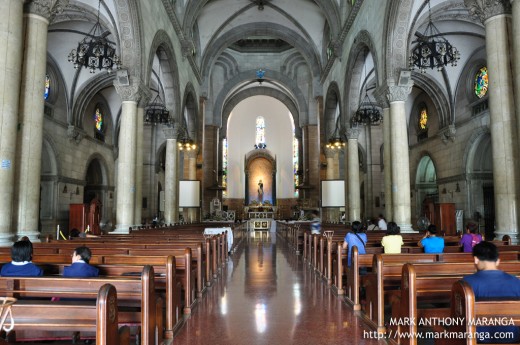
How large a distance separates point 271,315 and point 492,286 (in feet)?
9.93

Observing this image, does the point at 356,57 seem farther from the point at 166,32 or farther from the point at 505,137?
the point at 505,137

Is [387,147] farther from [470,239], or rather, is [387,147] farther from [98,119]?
[98,119]

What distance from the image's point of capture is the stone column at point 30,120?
794 centimetres

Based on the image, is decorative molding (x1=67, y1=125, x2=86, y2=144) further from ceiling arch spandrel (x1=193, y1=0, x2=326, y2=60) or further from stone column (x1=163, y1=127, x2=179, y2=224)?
ceiling arch spandrel (x1=193, y1=0, x2=326, y2=60)

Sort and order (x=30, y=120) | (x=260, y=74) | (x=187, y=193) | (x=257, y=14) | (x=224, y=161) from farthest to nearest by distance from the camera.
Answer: (x=224, y=161), (x=260, y=74), (x=257, y=14), (x=187, y=193), (x=30, y=120)

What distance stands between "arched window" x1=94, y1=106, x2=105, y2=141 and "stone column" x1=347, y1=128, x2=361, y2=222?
14.8 m

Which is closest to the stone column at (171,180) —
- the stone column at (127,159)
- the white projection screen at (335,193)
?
the stone column at (127,159)

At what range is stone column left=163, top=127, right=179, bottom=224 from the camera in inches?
775

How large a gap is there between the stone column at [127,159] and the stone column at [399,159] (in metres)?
8.86

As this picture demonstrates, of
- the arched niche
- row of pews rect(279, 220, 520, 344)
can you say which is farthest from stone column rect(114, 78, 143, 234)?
the arched niche

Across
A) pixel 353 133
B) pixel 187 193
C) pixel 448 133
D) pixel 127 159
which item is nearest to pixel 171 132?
pixel 187 193

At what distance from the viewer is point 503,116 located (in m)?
8.32

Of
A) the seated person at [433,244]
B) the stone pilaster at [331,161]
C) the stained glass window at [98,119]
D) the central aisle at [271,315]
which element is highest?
the stained glass window at [98,119]

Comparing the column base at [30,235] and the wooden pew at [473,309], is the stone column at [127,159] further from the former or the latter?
the wooden pew at [473,309]
